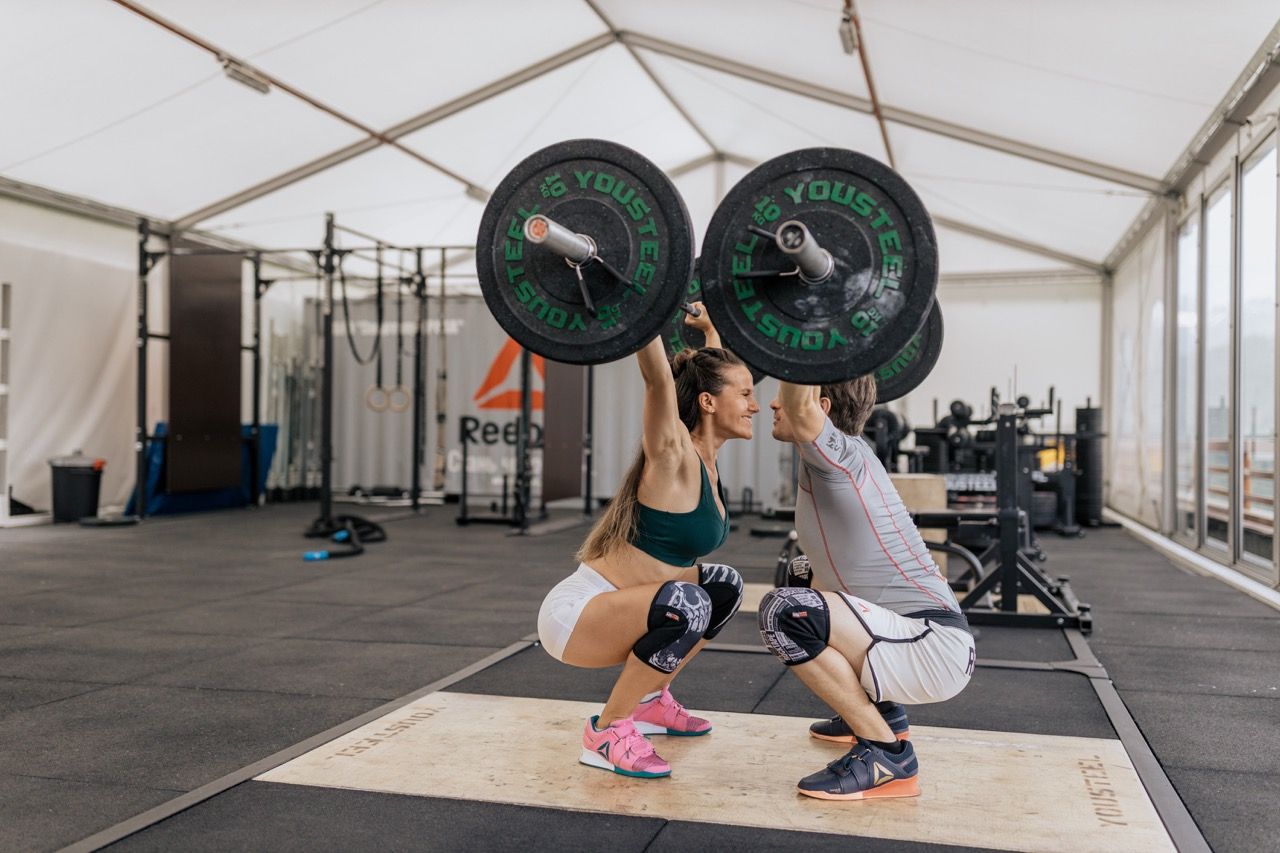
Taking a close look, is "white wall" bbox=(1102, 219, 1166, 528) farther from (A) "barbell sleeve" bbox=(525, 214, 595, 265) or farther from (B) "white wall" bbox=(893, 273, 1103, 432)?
(A) "barbell sleeve" bbox=(525, 214, 595, 265)

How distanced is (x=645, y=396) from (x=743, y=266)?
36cm

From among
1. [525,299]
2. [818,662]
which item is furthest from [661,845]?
[525,299]

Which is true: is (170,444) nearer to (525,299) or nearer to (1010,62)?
(1010,62)

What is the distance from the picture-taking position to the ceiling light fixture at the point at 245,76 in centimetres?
633

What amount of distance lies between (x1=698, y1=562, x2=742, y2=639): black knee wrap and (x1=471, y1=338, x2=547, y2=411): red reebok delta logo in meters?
7.44

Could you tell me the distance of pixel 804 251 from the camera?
1.64 metres

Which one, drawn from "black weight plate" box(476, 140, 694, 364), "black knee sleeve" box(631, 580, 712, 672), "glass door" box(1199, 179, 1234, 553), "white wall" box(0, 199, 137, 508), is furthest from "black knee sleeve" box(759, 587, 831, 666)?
"white wall" box(0, 199, 137, 508)

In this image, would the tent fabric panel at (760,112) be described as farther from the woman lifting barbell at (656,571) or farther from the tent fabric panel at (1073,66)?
the woman lifting barbell at (656,571)

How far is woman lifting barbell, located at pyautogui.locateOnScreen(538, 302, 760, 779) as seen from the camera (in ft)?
6.65

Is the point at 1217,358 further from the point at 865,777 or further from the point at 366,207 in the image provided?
the point at 366,207

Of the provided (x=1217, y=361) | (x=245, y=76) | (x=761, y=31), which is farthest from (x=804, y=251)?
(x=245, y=76)

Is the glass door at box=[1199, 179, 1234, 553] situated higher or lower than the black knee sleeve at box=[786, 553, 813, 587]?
higher

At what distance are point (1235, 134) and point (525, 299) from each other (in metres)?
5.18

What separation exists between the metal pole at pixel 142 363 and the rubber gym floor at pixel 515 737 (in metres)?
3.47
